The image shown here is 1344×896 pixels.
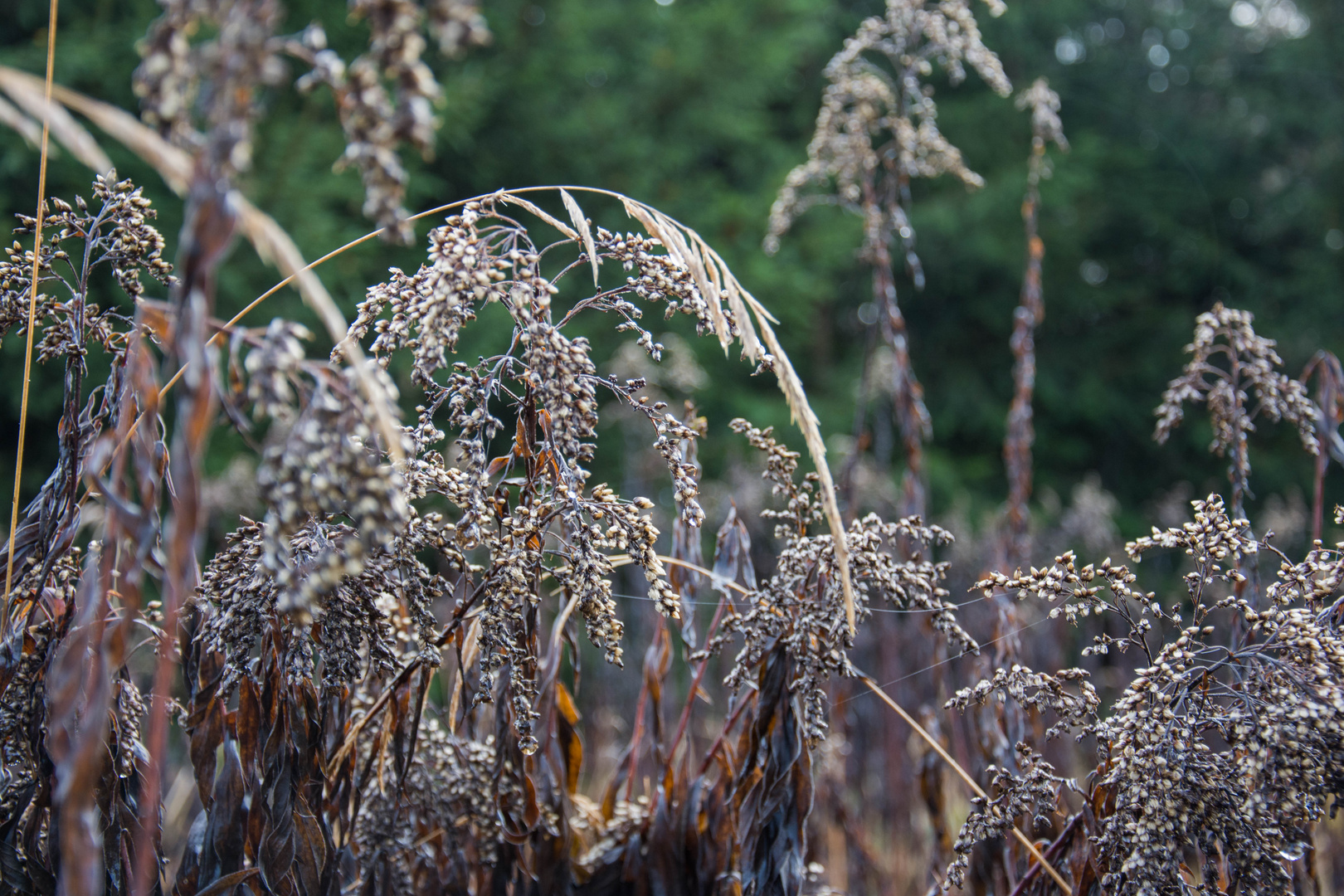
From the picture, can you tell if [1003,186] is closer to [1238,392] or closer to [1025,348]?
[1025,348]

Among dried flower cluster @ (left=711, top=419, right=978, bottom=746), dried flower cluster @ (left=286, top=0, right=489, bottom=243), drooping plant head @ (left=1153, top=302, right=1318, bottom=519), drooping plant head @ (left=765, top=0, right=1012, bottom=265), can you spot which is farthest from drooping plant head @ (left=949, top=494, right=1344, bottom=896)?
drooping plant head @ (left=765, top=0, right=1012, bottom=265)

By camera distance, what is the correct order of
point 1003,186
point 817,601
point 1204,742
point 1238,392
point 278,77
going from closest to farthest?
point 278,77 → point 1204,742 → point 817,601 → point 1238,392 → point 1003,186

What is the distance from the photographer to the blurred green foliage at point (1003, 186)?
5.97m

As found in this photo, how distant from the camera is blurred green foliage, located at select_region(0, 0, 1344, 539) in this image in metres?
5.97

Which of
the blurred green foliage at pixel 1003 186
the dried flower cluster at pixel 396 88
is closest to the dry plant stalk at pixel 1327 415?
the dried flower cluster at pixel 396 88

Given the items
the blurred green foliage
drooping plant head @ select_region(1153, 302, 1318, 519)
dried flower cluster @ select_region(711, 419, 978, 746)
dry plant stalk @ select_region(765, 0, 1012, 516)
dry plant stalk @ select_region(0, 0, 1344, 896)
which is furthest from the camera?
the blurred green foliage

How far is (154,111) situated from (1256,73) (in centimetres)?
1154

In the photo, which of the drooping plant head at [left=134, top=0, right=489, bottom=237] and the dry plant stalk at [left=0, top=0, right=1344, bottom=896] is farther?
the dry plant stalk at [left=0, top=0, right=1344, bottom=896]

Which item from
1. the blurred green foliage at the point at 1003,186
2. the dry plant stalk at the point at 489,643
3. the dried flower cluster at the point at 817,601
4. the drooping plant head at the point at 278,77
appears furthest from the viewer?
the blurred green foliage at the point at 1003,186

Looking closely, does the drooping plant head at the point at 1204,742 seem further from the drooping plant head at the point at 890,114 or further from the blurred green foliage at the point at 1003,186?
the blurred green foliage at the point at 1003,186

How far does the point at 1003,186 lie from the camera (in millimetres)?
8141

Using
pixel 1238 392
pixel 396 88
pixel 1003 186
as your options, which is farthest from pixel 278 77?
pixel 1003 186

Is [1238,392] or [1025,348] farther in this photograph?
[1025,348]

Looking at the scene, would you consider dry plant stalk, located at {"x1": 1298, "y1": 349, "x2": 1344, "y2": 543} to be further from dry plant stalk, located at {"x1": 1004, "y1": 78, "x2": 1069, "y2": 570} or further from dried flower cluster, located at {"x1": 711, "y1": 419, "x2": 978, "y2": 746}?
dried flower cluster, located at {"x1": 711, "y1": 419, "x2": 978, "y2": 746}
